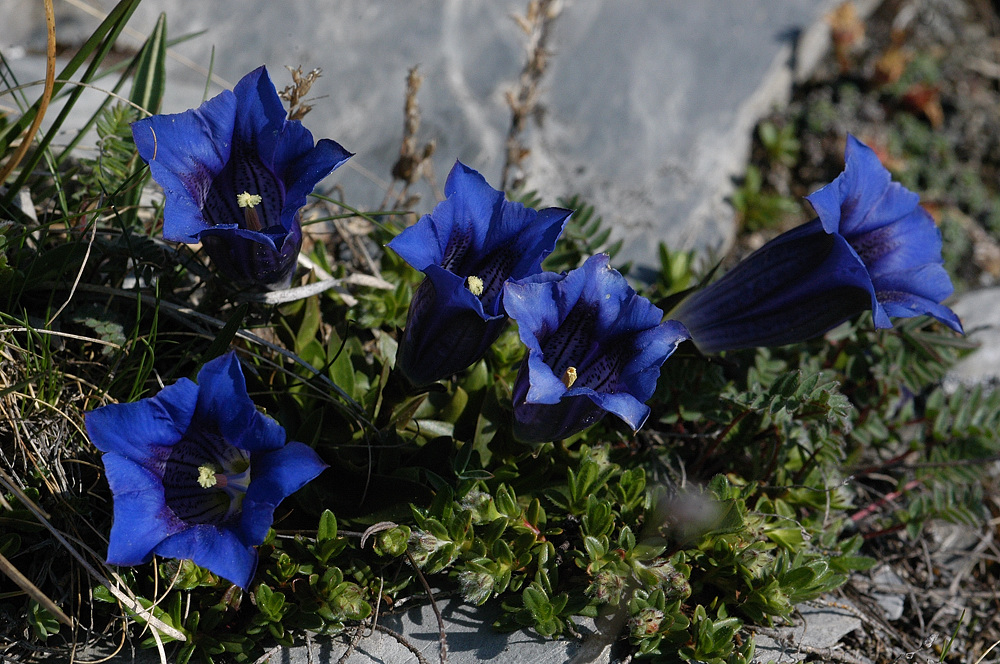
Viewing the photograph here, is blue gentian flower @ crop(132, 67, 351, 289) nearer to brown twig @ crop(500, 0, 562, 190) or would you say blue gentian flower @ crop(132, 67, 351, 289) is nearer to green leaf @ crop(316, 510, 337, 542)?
green leaf @ crop(316, 510, 337, 542)

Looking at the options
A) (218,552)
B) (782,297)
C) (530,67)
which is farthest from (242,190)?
(782,297)

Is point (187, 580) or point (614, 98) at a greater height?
point (614, 98)

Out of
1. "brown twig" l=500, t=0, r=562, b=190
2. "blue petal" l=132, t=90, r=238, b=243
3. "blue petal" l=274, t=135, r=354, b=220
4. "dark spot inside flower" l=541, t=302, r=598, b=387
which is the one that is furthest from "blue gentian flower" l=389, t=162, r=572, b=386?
"brown twig" l=500, t=0, r=562, b=190

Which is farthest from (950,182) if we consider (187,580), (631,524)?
(187,580)

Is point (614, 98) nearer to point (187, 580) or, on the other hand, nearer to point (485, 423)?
point (485, 423)

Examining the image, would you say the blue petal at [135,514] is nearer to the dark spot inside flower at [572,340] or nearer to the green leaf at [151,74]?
the dark spot inside flower at [572,340]

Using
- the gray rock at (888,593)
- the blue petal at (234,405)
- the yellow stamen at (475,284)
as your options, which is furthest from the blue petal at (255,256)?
the gray rock at (888,593)
